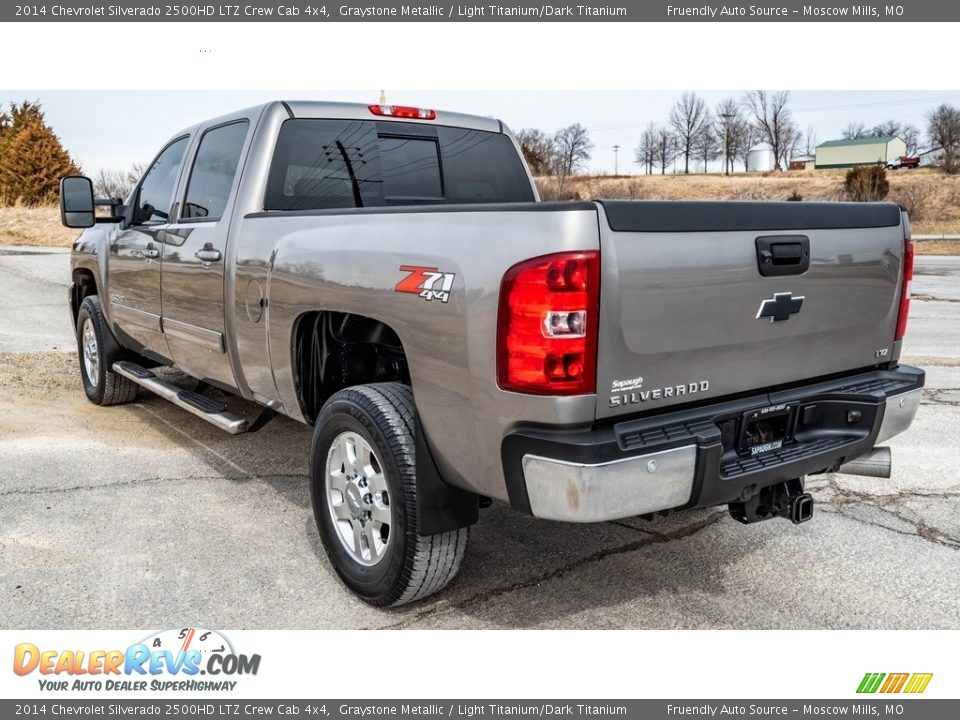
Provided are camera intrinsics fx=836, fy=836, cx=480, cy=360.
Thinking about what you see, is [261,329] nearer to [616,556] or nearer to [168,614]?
[168,614]

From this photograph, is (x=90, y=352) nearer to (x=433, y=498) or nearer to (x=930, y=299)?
(x=433, y=498)

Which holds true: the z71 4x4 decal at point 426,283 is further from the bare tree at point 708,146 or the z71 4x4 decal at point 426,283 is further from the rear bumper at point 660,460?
the bare tree at point 708,146

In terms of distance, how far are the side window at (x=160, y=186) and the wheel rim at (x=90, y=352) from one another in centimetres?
136

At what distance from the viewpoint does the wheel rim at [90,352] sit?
21.9 feet

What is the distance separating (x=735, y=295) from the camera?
2.93 metres

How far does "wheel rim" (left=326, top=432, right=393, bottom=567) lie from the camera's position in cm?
331

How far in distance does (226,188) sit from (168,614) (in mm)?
2286

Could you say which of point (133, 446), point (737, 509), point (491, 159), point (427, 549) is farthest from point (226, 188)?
point (737, 509)

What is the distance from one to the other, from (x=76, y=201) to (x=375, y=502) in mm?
3672

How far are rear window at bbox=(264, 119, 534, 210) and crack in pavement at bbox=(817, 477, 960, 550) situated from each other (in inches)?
101

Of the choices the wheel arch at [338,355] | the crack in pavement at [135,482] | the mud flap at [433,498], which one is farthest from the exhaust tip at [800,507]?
the crack in pavement at [135,482]

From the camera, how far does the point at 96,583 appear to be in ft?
11.8

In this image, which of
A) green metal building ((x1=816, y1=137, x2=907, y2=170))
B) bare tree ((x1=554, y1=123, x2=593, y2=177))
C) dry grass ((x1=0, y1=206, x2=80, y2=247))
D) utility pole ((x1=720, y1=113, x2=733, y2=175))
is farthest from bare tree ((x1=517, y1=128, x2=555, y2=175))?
green metal building ((x1=816, y1=137, x2=907, y2=170))

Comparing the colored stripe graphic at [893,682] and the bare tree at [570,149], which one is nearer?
the colored stripe graphic at [893,682]
